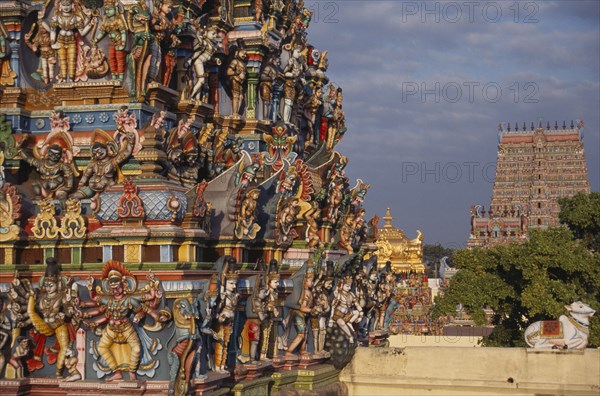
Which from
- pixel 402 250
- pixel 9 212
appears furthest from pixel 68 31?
pixel 402 250

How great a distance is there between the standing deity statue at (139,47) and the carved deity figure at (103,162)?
0.87 metres

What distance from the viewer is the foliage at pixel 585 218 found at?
2623 centimetres

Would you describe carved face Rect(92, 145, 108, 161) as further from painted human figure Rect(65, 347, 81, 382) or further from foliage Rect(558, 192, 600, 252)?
foliage Rect(558, 192, 600, 252)

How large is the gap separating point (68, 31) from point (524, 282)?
12383 millimetres

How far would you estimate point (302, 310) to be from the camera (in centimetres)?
1919

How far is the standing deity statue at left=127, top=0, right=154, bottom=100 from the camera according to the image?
56.3 feet

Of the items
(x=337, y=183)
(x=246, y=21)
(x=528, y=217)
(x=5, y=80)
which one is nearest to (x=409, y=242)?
(x=337, y=183)

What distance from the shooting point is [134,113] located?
55.8 ft

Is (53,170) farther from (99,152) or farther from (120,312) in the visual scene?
(120,312)

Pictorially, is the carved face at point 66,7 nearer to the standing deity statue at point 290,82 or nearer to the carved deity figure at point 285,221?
the carved deity figure at point 285,221

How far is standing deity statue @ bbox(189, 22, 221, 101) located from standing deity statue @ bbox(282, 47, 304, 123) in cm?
384

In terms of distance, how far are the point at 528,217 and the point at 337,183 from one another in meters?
42.2

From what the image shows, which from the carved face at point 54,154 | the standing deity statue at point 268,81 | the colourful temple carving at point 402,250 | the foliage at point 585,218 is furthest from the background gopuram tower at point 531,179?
the carved face at point 54,154

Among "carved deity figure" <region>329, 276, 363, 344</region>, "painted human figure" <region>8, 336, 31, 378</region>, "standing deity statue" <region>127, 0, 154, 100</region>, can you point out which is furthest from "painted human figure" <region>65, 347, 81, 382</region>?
"carved deity figure" <region>329, 276, 363, 344</region>
